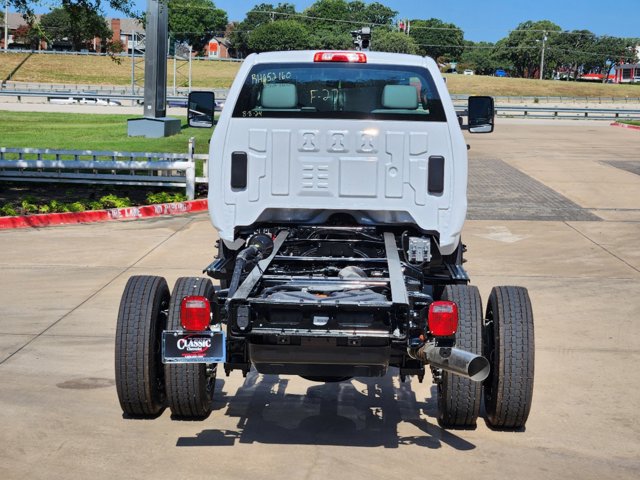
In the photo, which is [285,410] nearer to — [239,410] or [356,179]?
[239,410]

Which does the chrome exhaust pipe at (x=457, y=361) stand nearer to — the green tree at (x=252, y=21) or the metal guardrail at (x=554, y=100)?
the metal guardrail at (x=554, y=100)

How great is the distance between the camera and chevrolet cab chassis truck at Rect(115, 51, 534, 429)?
5.75 meters

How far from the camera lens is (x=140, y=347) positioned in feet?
20.5

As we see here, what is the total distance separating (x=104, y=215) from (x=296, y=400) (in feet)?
32.3

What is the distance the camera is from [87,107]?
57500mm

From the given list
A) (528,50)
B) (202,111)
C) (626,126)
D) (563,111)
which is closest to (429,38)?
(528,50)

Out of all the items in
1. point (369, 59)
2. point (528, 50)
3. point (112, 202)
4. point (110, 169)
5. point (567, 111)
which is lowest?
point (112, 202)

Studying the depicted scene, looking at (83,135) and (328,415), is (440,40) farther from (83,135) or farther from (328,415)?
(328,415)

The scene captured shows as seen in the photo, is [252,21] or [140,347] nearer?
[140,347]

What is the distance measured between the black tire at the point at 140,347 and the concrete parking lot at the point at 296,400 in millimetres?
225

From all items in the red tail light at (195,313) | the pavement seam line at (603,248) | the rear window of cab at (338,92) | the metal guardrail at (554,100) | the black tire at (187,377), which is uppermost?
the rear window of cab at (338,92)

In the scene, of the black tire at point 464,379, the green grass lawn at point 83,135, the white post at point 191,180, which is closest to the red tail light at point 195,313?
the black tire at point 464,379

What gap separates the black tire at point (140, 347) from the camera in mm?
6250

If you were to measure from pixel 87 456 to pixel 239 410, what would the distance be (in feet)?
4.09
